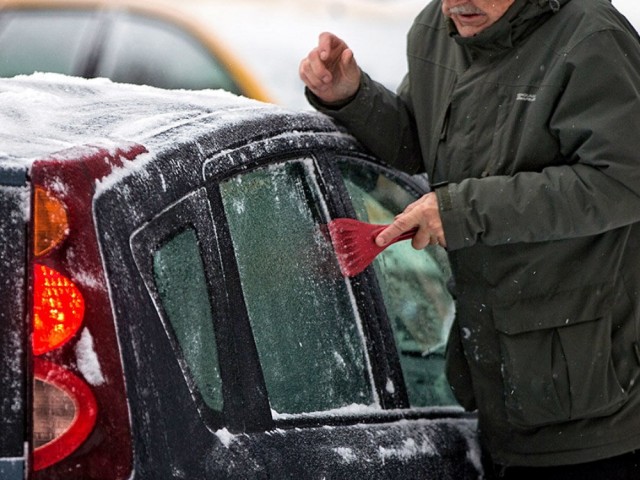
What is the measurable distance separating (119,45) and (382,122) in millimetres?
5036

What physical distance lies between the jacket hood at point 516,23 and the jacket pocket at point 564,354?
1.99 feet

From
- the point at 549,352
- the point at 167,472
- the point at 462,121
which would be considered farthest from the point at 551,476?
the point at 167,472

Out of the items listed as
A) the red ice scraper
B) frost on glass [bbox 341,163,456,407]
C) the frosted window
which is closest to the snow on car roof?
the red ice scraper

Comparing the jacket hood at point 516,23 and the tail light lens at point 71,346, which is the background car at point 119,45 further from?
the tail light lens at point 71,346

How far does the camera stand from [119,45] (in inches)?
320

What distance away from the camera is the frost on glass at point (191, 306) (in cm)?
238

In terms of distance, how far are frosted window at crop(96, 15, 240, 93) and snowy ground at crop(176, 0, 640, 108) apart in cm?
274

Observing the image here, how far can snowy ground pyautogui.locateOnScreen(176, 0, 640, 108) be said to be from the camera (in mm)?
11773

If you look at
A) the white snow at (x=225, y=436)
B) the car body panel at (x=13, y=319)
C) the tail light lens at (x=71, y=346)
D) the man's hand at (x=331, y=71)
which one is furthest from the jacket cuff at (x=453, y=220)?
the car body panel at (x=13, y=319)

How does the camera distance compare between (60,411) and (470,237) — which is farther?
(470,237)

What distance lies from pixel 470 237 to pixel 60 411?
1.12 meters

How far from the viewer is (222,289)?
8.29 ft

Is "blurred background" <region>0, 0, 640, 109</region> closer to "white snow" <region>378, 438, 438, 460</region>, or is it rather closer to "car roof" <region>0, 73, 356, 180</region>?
"car roof" <region>0, 73, 356, 180</region>

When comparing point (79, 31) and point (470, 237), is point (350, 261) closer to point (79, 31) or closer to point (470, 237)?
point (470, 237)
